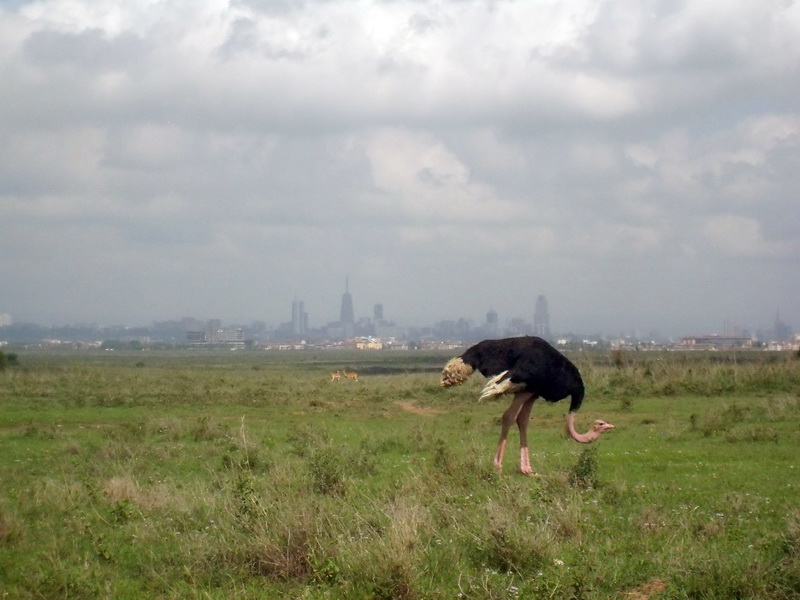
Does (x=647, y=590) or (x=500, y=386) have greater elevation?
(x=500, y=386)

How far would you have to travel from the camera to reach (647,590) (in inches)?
279

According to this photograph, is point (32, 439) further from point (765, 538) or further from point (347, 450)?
point (765, 538)

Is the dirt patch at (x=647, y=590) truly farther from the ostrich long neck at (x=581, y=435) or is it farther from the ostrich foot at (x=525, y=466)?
the ostrich long neck at (x=581, y=435)

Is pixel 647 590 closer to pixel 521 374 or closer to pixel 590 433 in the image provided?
pixel 521 374

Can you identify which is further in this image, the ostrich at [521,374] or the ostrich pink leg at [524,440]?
the ostrich at [521,374]

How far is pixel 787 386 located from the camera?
27234 millimetres

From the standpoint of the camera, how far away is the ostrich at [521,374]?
12508 millimetres

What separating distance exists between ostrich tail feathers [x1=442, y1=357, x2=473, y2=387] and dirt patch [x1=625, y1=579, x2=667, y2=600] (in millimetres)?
5699

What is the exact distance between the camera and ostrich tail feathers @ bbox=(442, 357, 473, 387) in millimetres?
12734

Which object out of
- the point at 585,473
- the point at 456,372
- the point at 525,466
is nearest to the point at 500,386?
the point at 456,372

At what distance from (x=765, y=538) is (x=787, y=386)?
67.9ft

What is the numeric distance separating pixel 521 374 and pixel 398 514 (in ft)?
15.4

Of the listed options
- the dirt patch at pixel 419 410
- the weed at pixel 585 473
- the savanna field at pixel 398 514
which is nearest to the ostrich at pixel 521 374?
the savanna field at pixel 398 514

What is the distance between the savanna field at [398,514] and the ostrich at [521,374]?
630 mm
